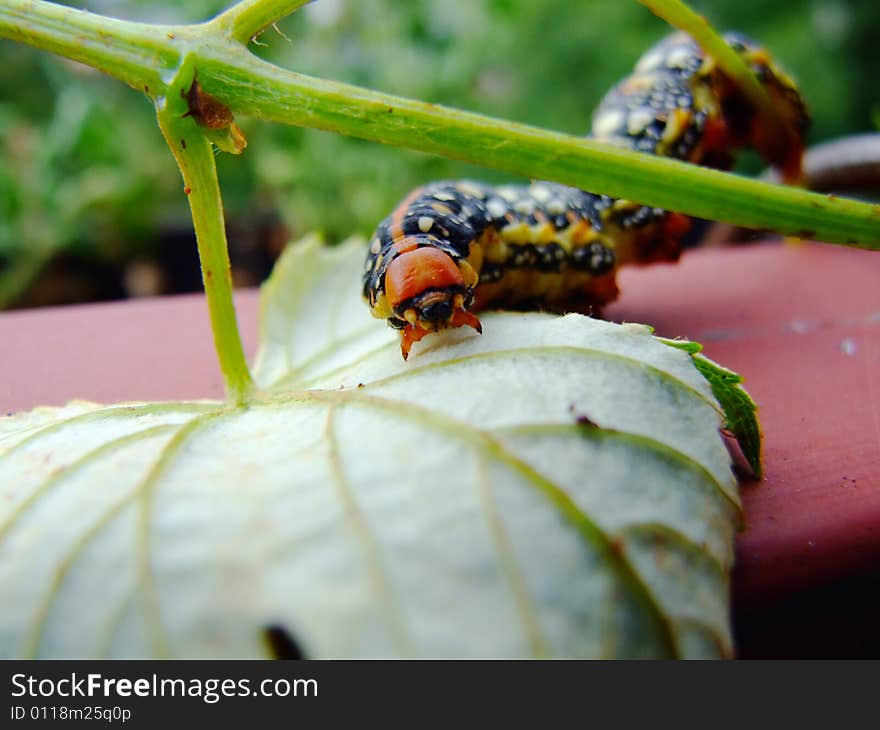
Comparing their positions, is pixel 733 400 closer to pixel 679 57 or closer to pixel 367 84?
pixel 679 57

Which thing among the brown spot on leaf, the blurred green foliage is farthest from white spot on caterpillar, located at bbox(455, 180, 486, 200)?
the blurred green foliage

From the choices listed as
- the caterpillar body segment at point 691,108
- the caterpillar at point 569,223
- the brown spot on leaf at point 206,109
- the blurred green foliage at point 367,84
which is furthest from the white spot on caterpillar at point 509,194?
the blurred green foliage at point 367,84

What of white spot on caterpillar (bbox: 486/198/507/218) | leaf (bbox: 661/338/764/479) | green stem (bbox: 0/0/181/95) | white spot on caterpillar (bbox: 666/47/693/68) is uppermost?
white spot on caterpillar (bbox: 666/47/693/68)

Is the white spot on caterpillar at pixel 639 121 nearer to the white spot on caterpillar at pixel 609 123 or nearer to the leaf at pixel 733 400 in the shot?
the white spot on caterpillar at pixel 609 123

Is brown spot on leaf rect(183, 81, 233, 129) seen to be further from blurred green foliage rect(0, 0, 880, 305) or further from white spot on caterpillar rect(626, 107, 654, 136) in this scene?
blurred green foliage rect(0, 0, 880, 305)
